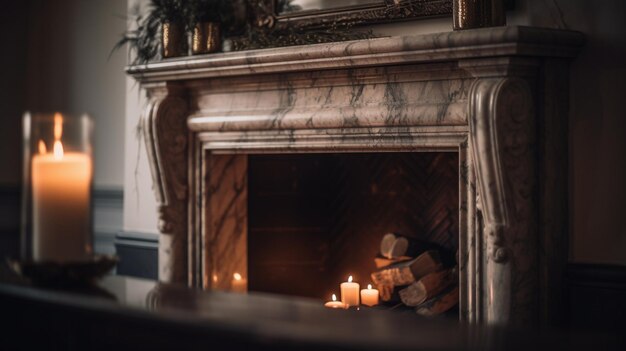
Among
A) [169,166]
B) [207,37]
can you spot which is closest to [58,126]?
[207,37]

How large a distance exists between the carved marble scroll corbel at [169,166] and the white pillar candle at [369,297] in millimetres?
805

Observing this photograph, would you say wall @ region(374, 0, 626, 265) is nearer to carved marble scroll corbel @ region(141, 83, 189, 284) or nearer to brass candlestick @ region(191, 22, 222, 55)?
brass candlestick @ region(191, 22, 222, 55)

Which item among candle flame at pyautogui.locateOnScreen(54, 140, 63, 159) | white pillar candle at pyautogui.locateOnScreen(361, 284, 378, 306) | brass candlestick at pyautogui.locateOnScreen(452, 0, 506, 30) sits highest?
brass candlestick at pyautogui.locateOnScreen(452, 0, 506, 30)

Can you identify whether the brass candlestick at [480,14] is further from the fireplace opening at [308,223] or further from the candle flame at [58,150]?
the candle flame at [58,150]

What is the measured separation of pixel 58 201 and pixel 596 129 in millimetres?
1897

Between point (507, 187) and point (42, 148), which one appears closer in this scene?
point (42, 148)

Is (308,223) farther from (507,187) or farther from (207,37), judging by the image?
(507,187)

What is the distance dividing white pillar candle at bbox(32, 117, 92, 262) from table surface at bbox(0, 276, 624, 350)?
7 centimetres

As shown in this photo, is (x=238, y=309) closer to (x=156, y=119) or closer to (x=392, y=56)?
(x=392, y=56)

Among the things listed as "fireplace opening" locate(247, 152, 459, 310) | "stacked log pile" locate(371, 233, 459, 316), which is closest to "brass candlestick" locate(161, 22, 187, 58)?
"fireplace opening" locate(247, 152, 459, 310)

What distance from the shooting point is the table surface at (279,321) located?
854mm

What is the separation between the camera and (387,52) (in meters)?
2.77

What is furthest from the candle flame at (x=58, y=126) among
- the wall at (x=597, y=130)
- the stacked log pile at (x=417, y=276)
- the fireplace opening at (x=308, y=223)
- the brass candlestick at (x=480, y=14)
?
the fireplace opening at (x=308, y=223)

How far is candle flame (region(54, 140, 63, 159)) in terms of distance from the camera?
3.91ft
